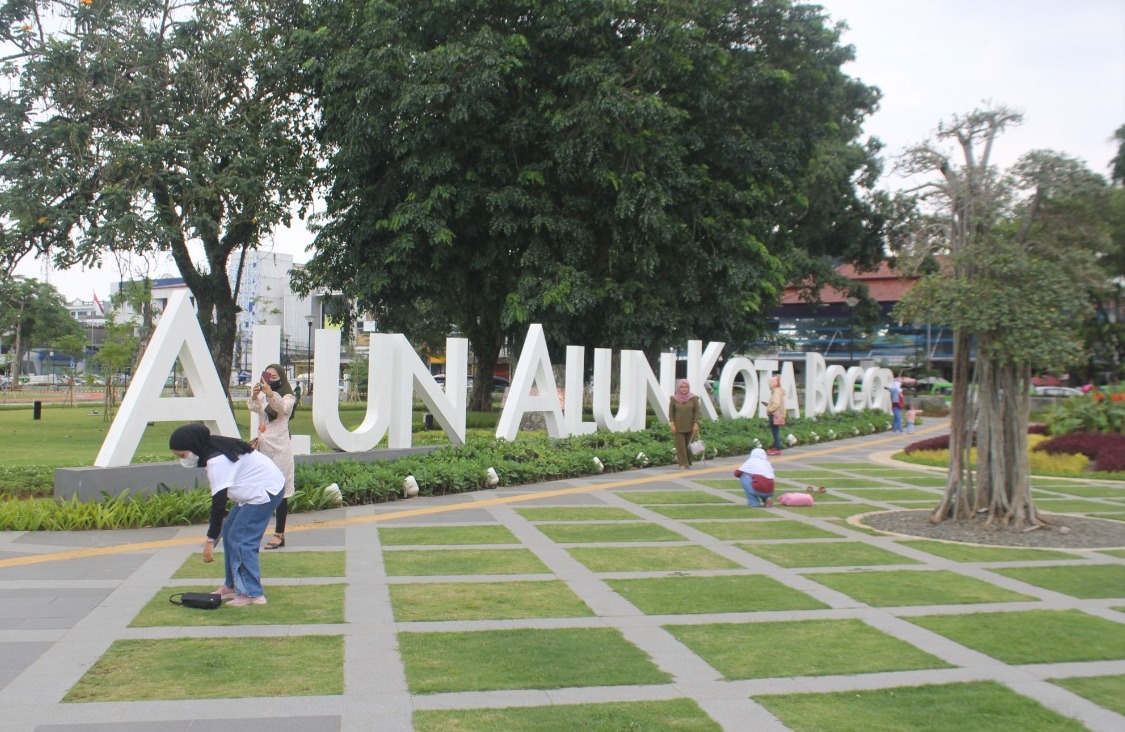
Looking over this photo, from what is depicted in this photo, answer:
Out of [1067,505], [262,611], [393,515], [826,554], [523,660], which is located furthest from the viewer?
[1067,505]

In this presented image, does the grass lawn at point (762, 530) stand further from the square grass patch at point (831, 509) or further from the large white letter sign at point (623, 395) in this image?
the large white letter sign at point (623, 395)

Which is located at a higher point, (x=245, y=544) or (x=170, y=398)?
(x=170, y=398)

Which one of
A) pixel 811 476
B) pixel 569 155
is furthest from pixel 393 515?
pixel 569 155

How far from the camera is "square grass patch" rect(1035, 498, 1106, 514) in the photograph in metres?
12.1

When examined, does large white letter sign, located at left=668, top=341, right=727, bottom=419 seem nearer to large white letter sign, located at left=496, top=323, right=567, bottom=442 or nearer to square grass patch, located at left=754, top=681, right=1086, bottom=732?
large white letter sign, located at left=496, top=323, right=567, bottom=442

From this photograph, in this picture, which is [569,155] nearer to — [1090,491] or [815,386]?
[815,386]

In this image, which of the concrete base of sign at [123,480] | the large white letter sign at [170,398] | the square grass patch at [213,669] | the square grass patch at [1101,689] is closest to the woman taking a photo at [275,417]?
the large white letter sign at [170,398]

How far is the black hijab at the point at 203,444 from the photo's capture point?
6.35m

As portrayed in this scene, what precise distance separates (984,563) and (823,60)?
20.0 metres

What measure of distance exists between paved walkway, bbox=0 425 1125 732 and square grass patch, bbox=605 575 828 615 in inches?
5.0

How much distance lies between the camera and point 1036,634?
20.4ft

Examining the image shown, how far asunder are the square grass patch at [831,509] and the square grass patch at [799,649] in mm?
5171

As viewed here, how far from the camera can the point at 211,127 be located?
2078 centimetres

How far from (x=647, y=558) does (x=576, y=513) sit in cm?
288
